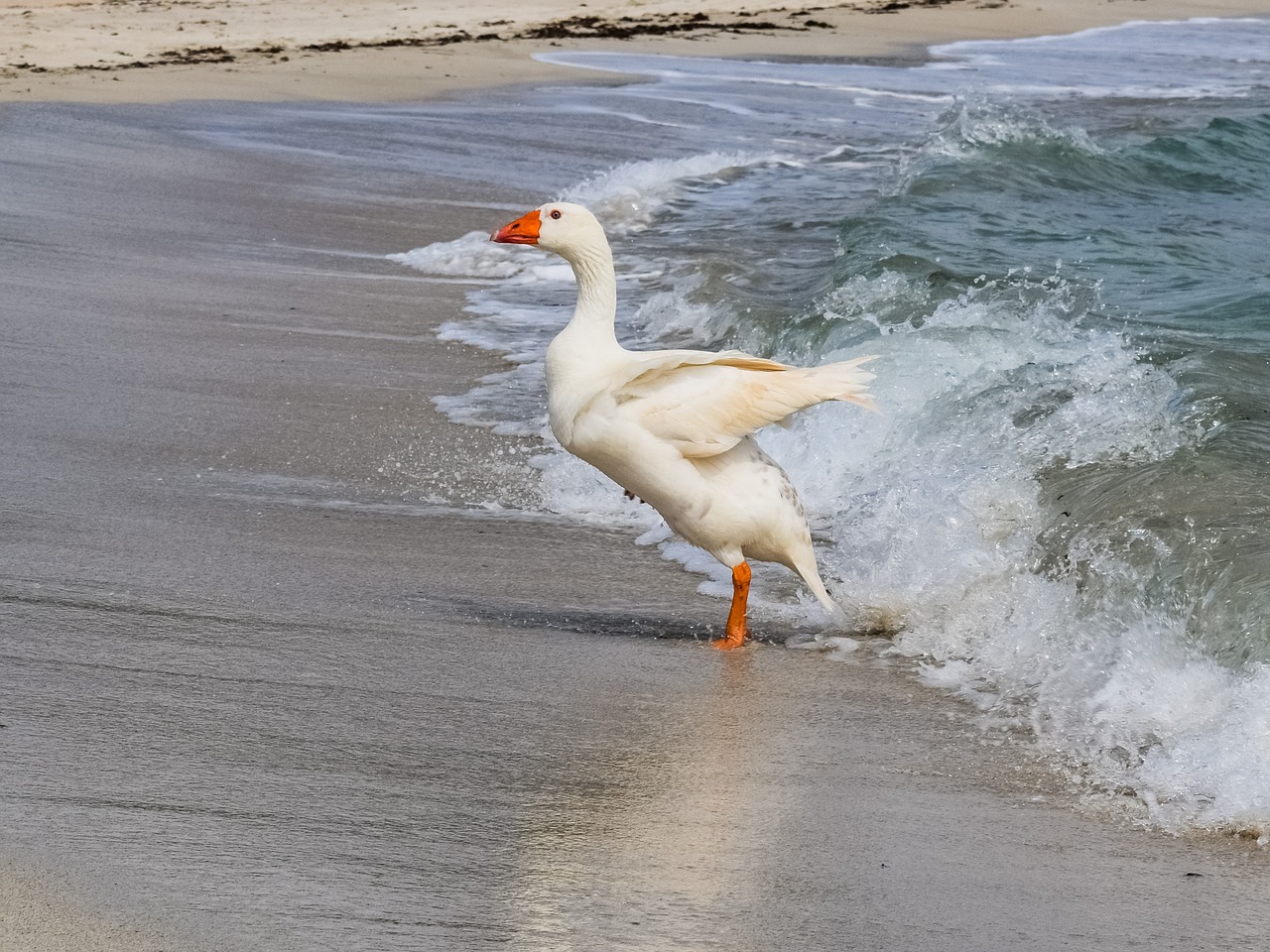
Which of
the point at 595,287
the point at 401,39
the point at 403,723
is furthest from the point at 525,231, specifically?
the point at 401,39

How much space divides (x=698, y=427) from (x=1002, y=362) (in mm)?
3388

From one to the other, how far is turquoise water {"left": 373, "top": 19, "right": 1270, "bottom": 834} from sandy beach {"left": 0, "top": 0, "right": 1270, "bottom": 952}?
35 centimetres

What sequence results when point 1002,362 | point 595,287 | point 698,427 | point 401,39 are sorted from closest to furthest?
point 698,427 → point 595,287 → point 1002,362 → point 401,39

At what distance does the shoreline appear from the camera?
2012 cm

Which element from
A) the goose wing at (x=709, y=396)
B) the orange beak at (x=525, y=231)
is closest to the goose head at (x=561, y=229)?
the orange beak at (x=525, y=231)

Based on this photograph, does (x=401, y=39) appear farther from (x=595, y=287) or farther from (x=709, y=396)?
(x=709, y=396)

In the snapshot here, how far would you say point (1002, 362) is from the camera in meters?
8.66

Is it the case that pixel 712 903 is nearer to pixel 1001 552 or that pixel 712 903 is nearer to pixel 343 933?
pixel 343 933

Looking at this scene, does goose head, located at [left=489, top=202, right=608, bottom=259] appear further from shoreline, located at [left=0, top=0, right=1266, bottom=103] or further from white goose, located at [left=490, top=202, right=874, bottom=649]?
shoreline, located at [left=0, top=0, right=1266, bottom=103]

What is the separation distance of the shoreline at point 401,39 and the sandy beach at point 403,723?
10.8 m

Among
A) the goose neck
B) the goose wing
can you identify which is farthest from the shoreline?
the goose wing

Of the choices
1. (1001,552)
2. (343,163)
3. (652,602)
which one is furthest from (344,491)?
(343,163)

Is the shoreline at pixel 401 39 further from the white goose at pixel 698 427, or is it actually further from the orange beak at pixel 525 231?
the white goose at pixel 698 427

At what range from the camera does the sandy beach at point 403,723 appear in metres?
3.90
